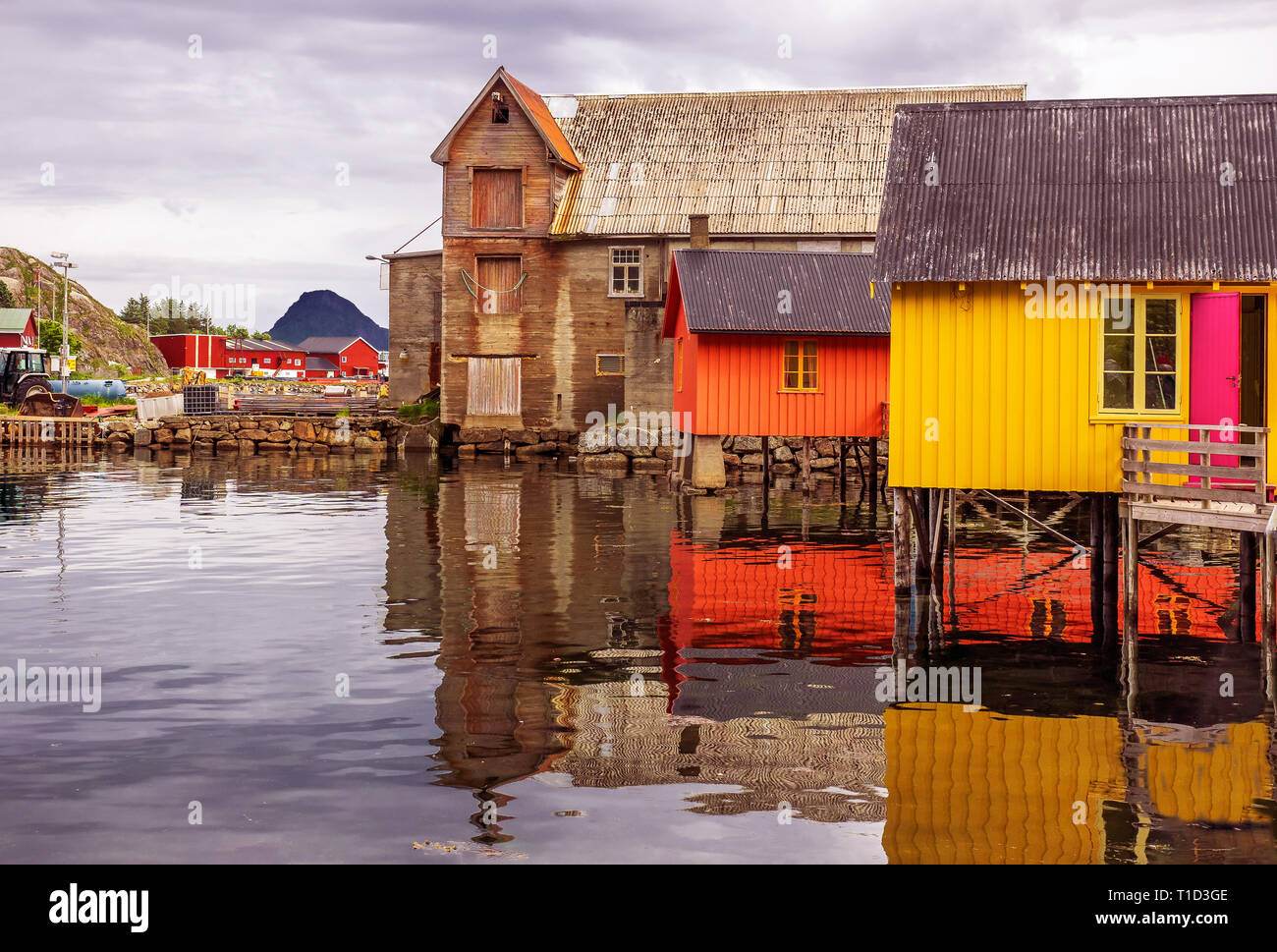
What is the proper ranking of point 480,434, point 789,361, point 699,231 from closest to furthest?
point 789,361 < point 699,231 < point 480,434

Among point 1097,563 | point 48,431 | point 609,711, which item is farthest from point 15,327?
point 609,711

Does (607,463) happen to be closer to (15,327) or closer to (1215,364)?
(1215,364)

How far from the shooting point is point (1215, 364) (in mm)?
16266

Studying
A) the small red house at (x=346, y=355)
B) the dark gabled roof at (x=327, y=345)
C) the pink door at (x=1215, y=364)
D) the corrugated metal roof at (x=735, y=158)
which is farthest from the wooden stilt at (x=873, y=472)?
the dark gabled roof at (x=327, y=345)

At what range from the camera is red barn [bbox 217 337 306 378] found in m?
145

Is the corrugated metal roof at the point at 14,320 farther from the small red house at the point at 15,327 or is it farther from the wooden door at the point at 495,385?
the wooden door at the point at 495,385

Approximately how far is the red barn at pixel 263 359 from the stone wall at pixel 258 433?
82.4m

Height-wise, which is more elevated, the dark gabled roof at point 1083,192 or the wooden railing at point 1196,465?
the dark gabled roof at point 1083,192

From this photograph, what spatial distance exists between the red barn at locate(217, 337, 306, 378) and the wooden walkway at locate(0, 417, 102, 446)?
82.5 m

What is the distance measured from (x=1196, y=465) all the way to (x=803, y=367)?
→ 1957 cm

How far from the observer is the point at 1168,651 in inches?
575

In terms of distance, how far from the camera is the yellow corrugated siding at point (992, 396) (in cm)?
1678

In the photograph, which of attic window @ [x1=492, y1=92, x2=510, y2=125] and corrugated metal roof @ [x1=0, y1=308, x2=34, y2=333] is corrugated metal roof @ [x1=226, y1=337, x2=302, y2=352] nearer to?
corrugated metal roof @ [x1=0, y1=308, x2=34, y2=333]

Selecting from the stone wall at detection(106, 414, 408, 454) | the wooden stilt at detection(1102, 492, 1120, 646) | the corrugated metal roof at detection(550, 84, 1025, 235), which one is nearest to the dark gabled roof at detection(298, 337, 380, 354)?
the stone wall at detection(106, 414, 408, 454)
